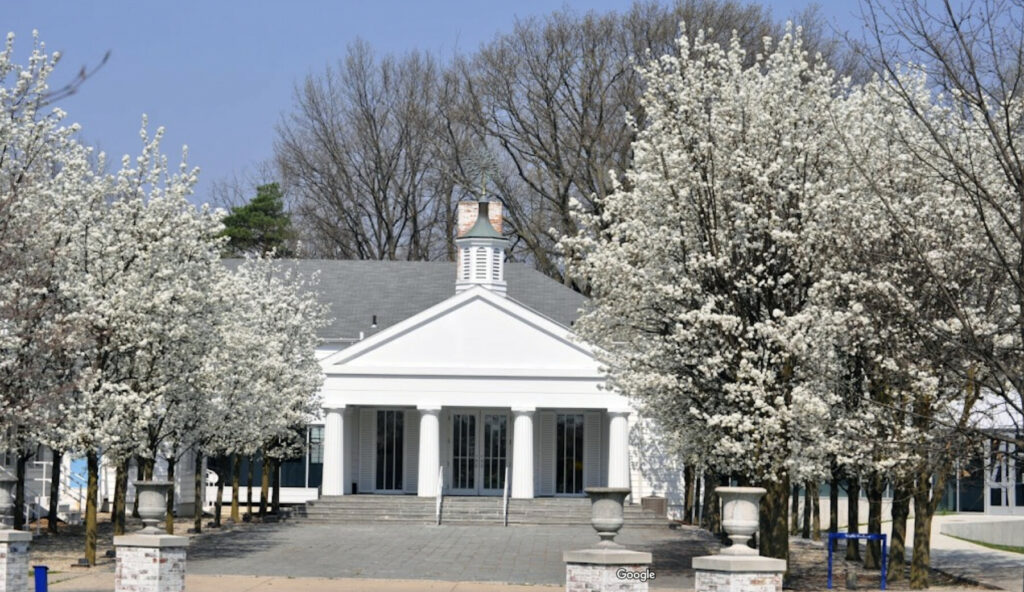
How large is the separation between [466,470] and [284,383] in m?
7.47

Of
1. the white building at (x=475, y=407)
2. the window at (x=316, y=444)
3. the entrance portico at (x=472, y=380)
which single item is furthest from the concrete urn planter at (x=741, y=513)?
the window at (x=316, y=444)

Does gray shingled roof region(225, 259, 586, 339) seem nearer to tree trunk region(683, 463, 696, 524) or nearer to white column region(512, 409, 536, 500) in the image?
white column region(512, 409, 536, 500)

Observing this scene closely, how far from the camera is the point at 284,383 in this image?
3559 centimetres

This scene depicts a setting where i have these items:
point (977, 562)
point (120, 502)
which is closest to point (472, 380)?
point (120, 502)

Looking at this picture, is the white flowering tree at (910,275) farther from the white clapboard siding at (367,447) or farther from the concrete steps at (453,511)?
the white clapboard siding at (367,447)

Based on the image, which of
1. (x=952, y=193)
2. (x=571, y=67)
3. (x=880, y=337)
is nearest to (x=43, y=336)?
(x=880, y=337)

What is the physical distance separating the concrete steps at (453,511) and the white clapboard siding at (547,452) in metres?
2.63

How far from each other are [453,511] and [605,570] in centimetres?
2200

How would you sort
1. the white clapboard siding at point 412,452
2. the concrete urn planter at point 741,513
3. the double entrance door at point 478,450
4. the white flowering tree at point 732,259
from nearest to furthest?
the concrete urn planter at point 741,513 < the white flowering tree at point 732,259 < the double entrance door at point 478,450 < the white clapboard siding at point 412,452

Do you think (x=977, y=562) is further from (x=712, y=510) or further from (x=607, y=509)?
(x=607, y=509)

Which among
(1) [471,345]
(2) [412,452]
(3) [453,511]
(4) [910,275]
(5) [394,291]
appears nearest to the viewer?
(4) [910,275]

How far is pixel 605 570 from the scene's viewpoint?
50.7 feet

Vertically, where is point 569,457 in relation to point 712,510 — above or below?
above

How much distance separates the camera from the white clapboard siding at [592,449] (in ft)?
134
